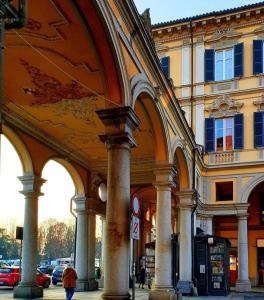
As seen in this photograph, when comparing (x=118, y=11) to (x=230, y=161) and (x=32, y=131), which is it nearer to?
(x=32, y=131)

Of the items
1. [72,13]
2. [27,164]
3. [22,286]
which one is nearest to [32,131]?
[27,164]

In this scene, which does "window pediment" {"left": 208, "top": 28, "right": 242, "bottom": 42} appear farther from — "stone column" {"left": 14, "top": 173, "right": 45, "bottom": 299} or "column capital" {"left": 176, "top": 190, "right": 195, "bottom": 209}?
"stone column" {"left": 14, "top": 173, "right": 45, "bottom": 299}

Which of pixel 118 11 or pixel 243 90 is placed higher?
pixel 243 90

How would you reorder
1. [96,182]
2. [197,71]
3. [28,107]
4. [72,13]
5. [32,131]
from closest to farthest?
[72,13]
[28,107]
[32,131]
[96,182]
[197,71]

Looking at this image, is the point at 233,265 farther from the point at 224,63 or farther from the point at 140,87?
the point at 140,87

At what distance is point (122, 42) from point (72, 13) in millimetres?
1700

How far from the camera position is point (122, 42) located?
10.7 metres

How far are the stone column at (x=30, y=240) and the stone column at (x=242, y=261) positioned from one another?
518 inches

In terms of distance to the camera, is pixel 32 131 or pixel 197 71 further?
pixel 197 71

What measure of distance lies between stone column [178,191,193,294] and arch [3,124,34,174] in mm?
6147

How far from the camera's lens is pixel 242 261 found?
27.5 meters

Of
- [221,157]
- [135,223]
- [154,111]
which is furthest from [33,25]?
[221,157]

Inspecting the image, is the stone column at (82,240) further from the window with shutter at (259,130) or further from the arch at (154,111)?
the window with shutter at (259,130)

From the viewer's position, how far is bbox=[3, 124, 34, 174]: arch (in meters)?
16.6
